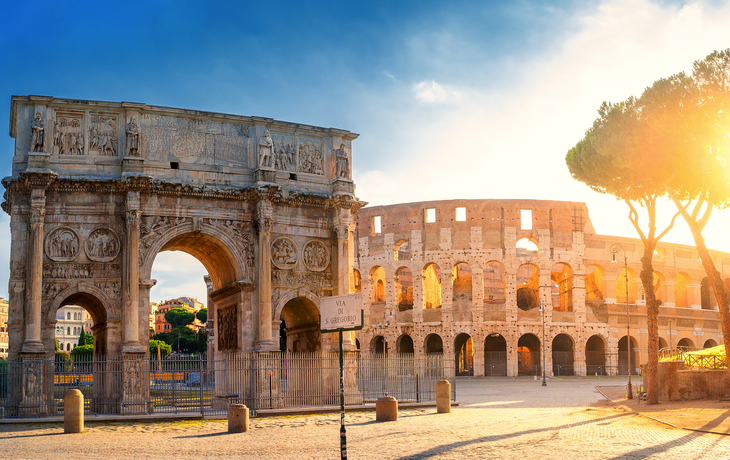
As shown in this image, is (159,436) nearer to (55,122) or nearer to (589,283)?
(55,122)

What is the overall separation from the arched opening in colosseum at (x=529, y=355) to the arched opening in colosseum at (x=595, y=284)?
5.18 metres

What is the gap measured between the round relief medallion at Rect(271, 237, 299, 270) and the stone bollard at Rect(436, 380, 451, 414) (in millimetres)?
6845

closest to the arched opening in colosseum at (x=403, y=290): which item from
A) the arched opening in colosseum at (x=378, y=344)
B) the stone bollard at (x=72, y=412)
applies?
the arched opening in colosseum at (x=378, y=344)

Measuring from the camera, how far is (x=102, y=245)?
74.5 ft

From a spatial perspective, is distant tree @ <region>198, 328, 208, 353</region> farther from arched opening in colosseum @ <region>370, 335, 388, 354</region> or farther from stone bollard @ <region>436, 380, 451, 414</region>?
stone bollard @ <region>436, 380, 451, 414</region>

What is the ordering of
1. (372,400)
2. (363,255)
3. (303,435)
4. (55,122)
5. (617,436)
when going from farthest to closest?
1. (363,255)
2. (372,400)
3. (55,122)
4. (303,435)
5. (617,436)

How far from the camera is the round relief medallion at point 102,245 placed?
22562 millimetres

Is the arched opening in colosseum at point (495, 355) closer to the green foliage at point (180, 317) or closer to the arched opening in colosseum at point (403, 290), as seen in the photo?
the arched opening in colosseum at point (403, 290)

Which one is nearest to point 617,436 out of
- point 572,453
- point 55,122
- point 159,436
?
point 572,453

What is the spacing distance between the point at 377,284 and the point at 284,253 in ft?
108

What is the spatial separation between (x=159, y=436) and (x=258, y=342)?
7.27 m

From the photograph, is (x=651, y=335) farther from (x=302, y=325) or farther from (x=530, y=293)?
(x=530, y=293)

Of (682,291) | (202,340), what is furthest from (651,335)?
(202,340)

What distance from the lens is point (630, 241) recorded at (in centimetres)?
5509
